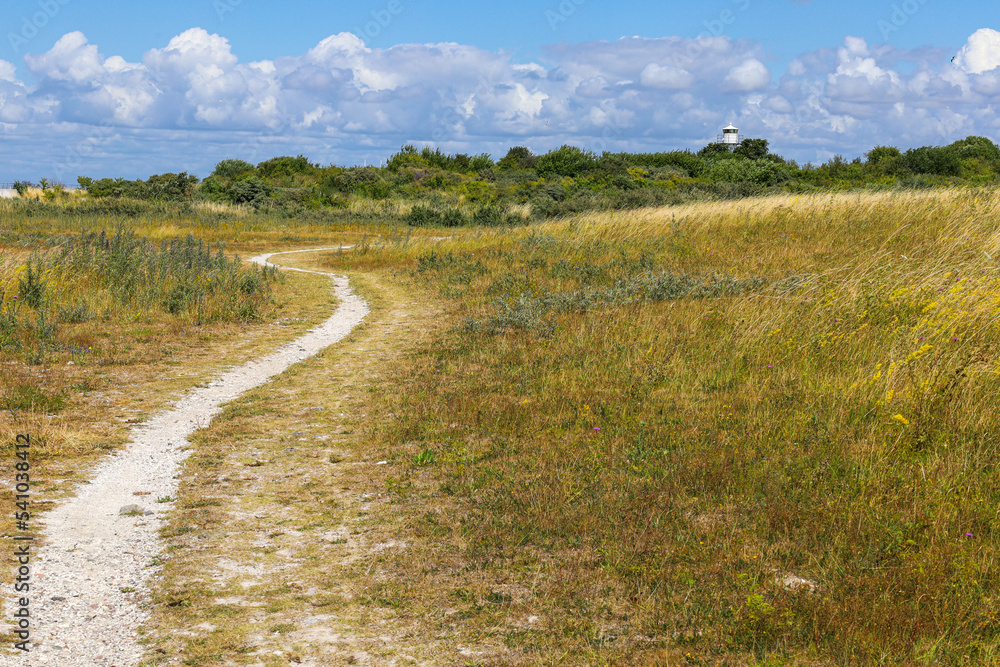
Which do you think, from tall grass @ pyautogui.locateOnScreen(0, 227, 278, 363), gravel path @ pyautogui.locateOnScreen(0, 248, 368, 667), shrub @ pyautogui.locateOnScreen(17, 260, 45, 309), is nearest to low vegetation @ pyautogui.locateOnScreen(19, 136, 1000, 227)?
tall grass @ pyautogui.locateOnScreen(0, 227, 278, 363)

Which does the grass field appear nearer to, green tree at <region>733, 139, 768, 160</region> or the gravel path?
the gravel path

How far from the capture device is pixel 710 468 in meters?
5.66

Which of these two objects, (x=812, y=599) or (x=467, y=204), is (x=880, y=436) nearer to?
(x=812, y=599)

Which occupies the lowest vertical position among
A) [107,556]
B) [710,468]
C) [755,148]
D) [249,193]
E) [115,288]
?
[107,556]

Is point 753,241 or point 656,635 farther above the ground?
point 753,241

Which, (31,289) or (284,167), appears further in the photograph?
(284,167)

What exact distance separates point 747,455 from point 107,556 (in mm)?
4823

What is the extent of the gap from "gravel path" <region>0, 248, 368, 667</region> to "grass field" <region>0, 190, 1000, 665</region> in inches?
15.8

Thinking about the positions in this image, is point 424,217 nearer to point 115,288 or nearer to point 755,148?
point 115,288

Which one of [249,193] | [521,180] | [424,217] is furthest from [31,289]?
[521,180]

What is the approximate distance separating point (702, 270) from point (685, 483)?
28.2ft

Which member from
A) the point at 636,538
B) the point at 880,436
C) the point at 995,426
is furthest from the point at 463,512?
the point at 995,426

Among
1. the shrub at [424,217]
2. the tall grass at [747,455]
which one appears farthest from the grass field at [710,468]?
the shrub at [424,217]

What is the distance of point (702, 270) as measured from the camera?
1349 centimetres
